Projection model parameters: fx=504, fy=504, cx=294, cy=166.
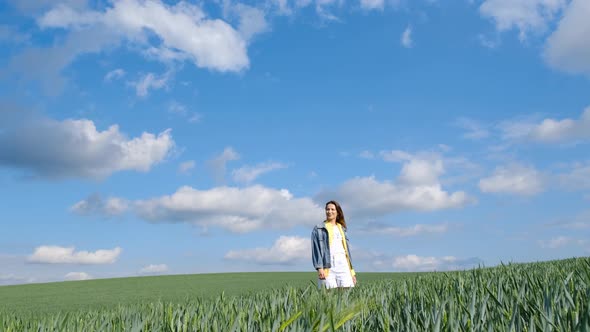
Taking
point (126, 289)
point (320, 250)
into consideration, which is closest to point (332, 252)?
point (320, 250)

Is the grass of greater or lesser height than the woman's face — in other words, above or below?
below

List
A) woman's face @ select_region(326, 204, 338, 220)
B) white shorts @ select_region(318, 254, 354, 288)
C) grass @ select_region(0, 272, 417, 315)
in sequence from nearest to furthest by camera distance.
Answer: white shorts @ select_region(318, 254, 354, 288) → woman's face @ select_region(326, 204, 338, 220) → grass @ select_region(0, 272, 417, 315)

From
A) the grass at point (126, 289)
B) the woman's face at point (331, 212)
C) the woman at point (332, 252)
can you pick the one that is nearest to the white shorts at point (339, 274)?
the woman at point (332, 252)

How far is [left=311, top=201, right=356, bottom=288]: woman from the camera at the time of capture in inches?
340

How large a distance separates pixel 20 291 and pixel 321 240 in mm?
15203

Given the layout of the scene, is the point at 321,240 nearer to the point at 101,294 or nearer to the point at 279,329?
the point at 279,329

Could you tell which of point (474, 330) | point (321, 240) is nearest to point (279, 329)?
point (474, 330)

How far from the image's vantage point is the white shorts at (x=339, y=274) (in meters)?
8.62

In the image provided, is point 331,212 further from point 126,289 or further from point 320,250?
point 126,289

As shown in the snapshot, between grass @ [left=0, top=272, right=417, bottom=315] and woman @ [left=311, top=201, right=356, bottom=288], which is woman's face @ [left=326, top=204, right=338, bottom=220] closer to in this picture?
woman @ [left=311, top=201, right=356, bottom=288]

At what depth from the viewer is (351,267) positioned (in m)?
9.01

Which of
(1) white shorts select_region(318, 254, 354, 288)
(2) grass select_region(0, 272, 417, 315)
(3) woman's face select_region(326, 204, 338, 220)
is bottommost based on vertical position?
(2) grass select_region(0, 272, 417, 315)

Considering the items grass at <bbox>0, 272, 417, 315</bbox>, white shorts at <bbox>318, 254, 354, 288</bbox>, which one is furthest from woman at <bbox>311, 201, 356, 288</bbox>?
grass at <bbox>0, 272, 417, 315</bbox>

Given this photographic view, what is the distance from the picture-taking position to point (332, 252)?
8773 millimetres
